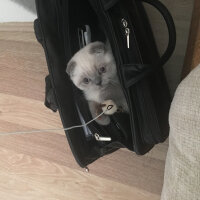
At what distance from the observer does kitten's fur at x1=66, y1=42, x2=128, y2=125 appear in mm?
914

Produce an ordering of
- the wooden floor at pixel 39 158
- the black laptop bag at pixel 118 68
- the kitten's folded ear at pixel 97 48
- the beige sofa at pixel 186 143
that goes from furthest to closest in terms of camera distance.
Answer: the wooden floor at pixel 39 158 → the kitten's folded ear at pixel 97 48 → the black laptop bag at pixel 118 68 → the beige sofa at pixel 186 143

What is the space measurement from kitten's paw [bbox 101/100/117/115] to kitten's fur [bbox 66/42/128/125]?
0.11ft

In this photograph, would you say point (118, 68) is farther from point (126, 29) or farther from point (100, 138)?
point (100, 138)

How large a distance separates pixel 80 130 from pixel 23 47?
66 centimetres

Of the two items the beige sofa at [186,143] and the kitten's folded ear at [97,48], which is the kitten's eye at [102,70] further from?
the beige sofa at [186,143]

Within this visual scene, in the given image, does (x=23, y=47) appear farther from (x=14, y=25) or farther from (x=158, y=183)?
(x=158, y=183)

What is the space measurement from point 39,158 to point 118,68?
0.69 metres

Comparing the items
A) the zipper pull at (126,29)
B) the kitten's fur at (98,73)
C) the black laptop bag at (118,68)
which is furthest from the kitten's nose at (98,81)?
the zipper pull at (126,29)

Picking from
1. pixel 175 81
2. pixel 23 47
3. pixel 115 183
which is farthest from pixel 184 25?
pixel 23 47

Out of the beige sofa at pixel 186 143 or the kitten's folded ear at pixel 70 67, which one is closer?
the beige sofa at pixel 186 143

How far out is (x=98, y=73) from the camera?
36.5 inches

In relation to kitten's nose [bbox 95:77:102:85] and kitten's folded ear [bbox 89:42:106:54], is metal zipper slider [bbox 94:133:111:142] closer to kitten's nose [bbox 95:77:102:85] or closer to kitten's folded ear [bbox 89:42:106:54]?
kitten's nose [bbox 95:77:102:85]

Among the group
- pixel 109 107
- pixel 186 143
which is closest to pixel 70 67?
pixel 109 107

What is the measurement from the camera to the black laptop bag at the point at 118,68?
2.35 feet
